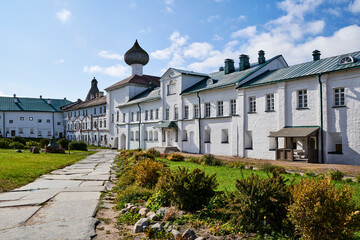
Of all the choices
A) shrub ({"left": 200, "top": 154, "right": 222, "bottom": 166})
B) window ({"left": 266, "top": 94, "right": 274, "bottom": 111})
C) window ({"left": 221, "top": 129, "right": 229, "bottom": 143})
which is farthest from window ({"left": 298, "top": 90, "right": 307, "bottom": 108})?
window ({"left": 221, "top": 129, "right": 229, "bottom": 143})

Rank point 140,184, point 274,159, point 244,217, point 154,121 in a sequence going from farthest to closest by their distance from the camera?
point 154,121 → point 274,159 → point 140,184 → point 244,217

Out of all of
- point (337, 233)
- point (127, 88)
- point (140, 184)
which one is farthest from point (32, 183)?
point (127, 88)

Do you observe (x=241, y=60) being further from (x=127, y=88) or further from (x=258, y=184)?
(x=258, y=184)

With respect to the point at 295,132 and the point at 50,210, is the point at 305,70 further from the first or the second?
the point at 50,210

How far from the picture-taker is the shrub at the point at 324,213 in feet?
13.3

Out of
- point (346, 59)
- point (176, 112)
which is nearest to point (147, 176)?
point (346, 59)

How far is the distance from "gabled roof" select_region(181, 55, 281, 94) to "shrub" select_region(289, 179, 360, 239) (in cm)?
2059

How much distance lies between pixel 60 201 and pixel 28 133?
224 ft

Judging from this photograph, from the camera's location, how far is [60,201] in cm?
751

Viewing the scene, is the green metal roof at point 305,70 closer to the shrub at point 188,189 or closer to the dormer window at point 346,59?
the dormer window at point 346,59

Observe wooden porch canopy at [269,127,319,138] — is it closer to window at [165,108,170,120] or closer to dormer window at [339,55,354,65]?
dormer window at [339,55,354,65]

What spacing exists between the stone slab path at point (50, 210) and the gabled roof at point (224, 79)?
17776mm

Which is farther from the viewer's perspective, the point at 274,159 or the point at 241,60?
the point at 241,60

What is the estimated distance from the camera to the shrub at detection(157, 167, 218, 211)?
637cm
